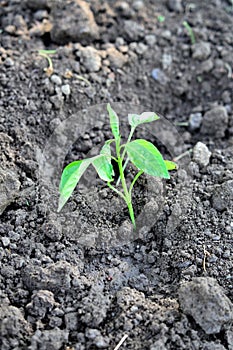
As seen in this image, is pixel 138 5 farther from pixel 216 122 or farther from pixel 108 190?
pixel 108 190

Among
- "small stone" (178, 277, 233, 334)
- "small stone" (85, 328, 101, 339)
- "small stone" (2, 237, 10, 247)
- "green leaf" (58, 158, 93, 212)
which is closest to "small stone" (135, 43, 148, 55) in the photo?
"green leaf" (58, 158, 93, 212)

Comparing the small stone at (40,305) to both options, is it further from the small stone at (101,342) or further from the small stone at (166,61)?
the small stone at (166,61)

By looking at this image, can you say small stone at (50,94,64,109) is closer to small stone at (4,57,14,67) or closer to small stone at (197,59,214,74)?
small stone at (4,57,14,67)

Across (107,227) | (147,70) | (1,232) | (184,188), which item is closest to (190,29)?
(147,70)

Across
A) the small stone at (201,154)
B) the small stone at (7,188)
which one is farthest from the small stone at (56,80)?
the small stone at (201,154)

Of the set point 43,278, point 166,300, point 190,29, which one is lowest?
point 166,300

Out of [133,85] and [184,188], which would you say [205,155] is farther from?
[133,85]
